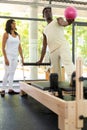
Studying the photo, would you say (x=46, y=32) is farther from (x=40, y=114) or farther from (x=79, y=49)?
(x=79, y=49)

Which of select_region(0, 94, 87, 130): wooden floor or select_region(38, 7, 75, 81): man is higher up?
select_region(38, 7, 75, 81): man

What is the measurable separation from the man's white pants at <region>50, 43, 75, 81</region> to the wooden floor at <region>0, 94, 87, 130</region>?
25.7 inches

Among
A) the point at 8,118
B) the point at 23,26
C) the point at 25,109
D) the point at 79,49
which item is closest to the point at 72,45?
the point at 79,49

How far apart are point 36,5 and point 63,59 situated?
151 inches

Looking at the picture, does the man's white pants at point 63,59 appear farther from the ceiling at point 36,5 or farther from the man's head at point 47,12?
the ceiling at point 36,5

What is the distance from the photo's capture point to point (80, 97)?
7.68ft

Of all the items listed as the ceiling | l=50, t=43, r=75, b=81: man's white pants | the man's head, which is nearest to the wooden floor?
l=50, t=43, r=75, b=81: man's white pants

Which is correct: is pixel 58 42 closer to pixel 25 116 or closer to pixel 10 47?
pixel 25 116

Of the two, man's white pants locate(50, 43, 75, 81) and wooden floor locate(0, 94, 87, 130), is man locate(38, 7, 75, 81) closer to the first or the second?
man's white pants locate(50, 43, 75, 81)

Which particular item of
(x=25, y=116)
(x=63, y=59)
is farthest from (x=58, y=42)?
(x=25, y=116)

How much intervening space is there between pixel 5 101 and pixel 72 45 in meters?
3.40

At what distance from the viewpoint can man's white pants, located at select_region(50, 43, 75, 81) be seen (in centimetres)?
318

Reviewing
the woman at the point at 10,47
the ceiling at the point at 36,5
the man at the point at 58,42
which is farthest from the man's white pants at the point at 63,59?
the ceiling at the point at 36,5

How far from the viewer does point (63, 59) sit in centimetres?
329
